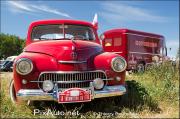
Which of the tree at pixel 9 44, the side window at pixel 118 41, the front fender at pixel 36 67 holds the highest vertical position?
the tree at pixel 9 44

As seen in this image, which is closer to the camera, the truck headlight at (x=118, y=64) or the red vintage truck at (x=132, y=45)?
the truck headlight at (x=118, y=64)

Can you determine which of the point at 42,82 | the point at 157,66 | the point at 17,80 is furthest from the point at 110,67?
the point at 157,66

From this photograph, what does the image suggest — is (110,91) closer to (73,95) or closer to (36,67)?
(73,95)

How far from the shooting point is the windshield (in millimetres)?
7938

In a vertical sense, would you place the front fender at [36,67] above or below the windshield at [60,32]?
below

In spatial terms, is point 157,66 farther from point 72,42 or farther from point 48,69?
point 48,69

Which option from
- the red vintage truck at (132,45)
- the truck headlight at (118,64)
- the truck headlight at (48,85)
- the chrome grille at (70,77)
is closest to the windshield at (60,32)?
the truck headlight at (118,64)

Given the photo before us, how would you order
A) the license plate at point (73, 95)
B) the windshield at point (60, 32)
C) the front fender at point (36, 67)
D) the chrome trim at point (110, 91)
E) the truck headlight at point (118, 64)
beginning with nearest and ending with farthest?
the license plate at point (73, 95)
the front fender at point (36, 67)
the chrome trim at point (110, 91)
the truck headlight at point (118, 64)
the windshield at point (60, 32)

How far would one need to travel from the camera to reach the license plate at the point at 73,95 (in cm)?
605

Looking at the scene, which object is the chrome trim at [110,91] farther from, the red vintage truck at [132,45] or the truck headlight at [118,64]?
the red vintage truck at [132,45]

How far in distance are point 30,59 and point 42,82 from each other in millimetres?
464

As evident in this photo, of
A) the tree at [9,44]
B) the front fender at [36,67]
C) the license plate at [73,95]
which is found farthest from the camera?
the tree at [9,44]

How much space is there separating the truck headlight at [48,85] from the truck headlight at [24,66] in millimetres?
359

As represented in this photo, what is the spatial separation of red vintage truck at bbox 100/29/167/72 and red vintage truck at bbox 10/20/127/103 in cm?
1214
